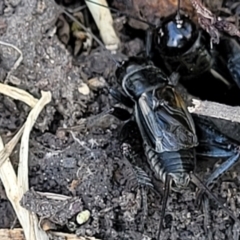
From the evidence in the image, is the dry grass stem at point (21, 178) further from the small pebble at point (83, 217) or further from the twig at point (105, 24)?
Answer: the twig at point (105, 24)

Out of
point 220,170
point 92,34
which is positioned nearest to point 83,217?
point 220,170

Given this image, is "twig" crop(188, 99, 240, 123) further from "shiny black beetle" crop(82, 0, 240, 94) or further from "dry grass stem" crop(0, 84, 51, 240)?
"dry grass stem" crop(0, 84, 51, 240)

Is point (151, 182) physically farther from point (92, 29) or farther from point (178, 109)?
point (92, 29)

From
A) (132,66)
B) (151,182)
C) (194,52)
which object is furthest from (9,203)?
(194,52)

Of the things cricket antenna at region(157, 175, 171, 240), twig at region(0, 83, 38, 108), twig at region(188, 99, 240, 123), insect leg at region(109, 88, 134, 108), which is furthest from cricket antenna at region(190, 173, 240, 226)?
twig at region(0, 83, 38, 108)

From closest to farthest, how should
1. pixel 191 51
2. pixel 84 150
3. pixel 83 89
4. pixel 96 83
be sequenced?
pixel 84 150 → pixel 83 89 → pixel 96 83 → pixel 191 51

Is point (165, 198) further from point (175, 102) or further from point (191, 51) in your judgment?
point (191, 51)
